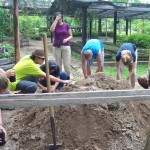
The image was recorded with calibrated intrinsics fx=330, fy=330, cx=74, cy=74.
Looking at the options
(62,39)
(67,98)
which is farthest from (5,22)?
(67,98)

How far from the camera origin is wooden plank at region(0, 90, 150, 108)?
8.85ft

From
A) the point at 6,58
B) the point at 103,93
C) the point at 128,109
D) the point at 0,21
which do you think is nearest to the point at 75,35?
the point at 0,21

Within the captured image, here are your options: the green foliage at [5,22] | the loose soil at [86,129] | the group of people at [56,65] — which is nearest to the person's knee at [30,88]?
the group of people at [56,65]

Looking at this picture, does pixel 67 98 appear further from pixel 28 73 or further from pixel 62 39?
pixel 62 39

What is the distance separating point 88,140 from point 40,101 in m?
1.71

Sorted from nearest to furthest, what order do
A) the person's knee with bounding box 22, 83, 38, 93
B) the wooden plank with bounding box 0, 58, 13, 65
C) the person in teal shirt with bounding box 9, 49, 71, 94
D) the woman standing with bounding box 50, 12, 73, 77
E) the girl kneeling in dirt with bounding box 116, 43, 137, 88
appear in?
the person in teal shirt with bounding box 9, 49, 71, 94 → the person's knee with bounding box 22, 83, 38, 93 → the girl kneeling in dirt with bounding box 116, 43, 137, 88 → the woman standing with bounding box 50, 12, 73, 77 → the wooden plank with bounding box 0, 58, 13, 65

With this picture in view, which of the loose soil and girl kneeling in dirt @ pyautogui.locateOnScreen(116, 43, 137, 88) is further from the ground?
girl kneeling in dirt @ pyautogui.locateOnScreen(116, 43, 137, 88)

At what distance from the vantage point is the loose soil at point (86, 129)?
13.9 feet

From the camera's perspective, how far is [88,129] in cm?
436

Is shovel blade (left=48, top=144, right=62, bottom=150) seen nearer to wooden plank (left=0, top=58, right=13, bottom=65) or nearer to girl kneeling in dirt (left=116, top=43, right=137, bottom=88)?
girl kneeling in dirt (left=116, top=43, right=137, bottom=88)

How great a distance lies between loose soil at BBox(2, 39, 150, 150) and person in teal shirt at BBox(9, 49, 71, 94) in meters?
0.66

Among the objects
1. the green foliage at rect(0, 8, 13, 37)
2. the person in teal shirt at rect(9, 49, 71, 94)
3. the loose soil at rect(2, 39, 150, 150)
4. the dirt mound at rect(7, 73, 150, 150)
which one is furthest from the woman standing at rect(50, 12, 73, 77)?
→ the green foliage at rect(0, 8, 13, 37)

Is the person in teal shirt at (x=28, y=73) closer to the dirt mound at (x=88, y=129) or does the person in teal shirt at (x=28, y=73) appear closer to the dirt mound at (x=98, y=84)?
the dirt mound at (x=98, y=84)

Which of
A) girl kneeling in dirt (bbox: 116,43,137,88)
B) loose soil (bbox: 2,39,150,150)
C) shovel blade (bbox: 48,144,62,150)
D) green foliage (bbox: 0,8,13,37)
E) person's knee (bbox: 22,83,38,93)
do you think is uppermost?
green foliage (bbox: 0,8,13,37)
